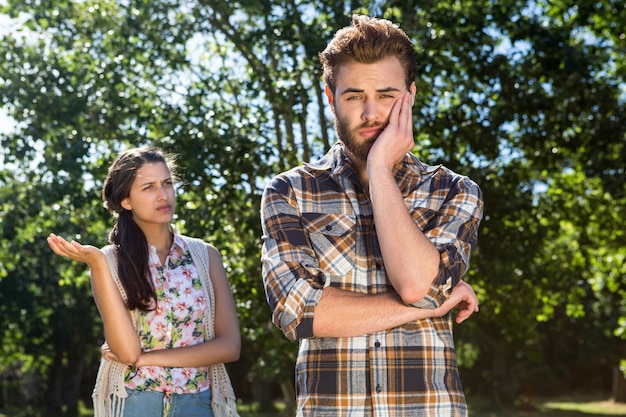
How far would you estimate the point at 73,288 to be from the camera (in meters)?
28.4

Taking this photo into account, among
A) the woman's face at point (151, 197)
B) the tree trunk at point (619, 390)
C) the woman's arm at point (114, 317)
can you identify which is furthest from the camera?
the tree trunk at point (619, 390)

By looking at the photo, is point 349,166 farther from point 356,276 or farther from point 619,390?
point 619,390

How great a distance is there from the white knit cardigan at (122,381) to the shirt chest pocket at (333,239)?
1329mm

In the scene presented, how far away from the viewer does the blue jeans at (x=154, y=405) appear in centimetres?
388

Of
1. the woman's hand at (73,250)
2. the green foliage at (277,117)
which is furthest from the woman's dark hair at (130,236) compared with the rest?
the green foliage at (277,117)

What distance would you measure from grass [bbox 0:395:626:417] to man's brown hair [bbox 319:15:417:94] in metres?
26.9

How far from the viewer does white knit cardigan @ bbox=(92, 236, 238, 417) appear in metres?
3.92

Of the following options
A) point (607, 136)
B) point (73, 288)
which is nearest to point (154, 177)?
point (607, 136)

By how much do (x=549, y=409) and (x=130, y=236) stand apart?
33363 millimetres

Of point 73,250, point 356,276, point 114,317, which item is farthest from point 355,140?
point 114,317

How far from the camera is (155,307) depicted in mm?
4059

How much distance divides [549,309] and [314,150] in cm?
494

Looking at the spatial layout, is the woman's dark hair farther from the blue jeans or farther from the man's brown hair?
the man's brown hair

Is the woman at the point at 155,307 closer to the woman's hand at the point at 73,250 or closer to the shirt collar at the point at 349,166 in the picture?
the woman's hand at the point at 73,250
